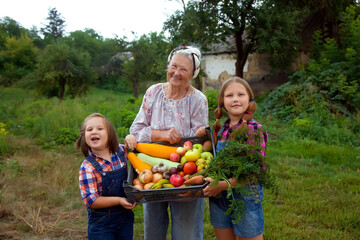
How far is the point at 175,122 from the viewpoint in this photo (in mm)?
2488

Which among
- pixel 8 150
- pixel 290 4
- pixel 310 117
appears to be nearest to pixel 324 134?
pixel 310 117

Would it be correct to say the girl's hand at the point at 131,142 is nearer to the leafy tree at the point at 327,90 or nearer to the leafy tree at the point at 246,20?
the leafy tree at the point at 327,90

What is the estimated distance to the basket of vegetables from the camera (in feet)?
6.00

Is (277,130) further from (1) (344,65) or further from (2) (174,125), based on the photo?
(2) (174,125)

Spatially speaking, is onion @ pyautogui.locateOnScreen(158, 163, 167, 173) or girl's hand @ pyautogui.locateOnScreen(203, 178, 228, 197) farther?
onion @ pyautogui.locateOnScreen(158, 163, 167, 173)

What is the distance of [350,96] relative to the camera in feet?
29.3

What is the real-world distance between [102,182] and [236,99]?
129 centimetres

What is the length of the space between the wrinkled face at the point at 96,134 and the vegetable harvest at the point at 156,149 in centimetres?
33

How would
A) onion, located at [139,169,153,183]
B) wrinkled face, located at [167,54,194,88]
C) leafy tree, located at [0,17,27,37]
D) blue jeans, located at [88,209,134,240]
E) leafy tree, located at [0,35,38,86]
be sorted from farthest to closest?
1. leafy tree, located at [0,17,27,37]
2. leafy tree, located at [0,35,38,86]
3. wrinkled face, located at [167,54,194,88]
4. blue jeans, located at [88,209,134,240]
5. onion, located at [139,169,153,183]

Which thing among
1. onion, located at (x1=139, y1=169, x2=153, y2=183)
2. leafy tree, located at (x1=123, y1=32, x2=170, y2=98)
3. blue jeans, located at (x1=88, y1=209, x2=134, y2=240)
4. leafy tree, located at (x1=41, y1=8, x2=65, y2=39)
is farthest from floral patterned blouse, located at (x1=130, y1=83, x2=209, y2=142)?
leafy tree, located at (x1=41, y1=8, x2=65, y2=39)

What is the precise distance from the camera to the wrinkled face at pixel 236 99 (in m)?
2.21

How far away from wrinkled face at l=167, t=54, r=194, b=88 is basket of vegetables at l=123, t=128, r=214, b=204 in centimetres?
51

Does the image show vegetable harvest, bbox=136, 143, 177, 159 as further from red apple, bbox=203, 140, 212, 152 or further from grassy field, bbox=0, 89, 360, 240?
grassy field, bbox=0, 89, 360, 240

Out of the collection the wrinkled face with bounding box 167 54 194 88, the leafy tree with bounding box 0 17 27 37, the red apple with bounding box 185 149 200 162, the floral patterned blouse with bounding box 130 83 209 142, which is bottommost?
the red apple with bounding box 185 149 200 162
